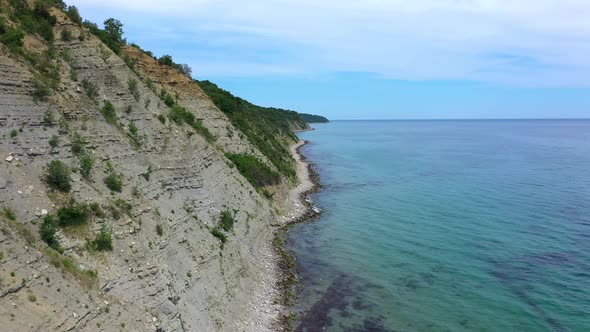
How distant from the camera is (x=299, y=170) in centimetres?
7694

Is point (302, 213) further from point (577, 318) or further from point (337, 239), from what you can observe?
point (577, 318)

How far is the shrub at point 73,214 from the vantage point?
60.8ft

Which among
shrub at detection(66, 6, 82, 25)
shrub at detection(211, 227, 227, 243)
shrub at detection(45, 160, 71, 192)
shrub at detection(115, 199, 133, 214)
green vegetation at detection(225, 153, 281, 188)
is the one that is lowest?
shrub at detection(211, 227, 227, 243)

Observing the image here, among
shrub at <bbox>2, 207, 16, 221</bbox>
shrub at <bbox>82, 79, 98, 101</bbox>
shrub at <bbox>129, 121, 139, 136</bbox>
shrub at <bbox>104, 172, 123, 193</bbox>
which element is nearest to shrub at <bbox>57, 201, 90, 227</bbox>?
shrub at <bbox>2, 207, 16, 221</bbox>

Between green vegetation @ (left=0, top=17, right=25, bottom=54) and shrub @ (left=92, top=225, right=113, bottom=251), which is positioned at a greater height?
green vegetation @ (left=0, top=17, right=25, bottom=54)

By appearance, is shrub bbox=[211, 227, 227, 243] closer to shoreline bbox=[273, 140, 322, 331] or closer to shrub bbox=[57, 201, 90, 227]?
shoreline bbox=[273, 140, 322, 331]

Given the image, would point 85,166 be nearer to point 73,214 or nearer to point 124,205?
point 124,205

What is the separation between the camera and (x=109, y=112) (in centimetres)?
2681

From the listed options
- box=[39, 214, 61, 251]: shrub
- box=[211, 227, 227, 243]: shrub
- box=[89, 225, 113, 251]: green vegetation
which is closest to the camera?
box=[39, 214, 61, 251]: shrub

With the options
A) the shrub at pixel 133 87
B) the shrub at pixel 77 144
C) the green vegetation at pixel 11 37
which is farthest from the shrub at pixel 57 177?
the shrub at pixel 133 87

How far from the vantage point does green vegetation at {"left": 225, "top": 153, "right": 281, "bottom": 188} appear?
45.1 metres

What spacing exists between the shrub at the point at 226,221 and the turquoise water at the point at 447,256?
6133 mm

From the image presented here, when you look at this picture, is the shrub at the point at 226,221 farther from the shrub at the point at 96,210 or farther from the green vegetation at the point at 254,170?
the green vegetation at the point at 254,170

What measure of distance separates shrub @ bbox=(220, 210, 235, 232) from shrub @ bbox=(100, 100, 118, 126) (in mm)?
9430
